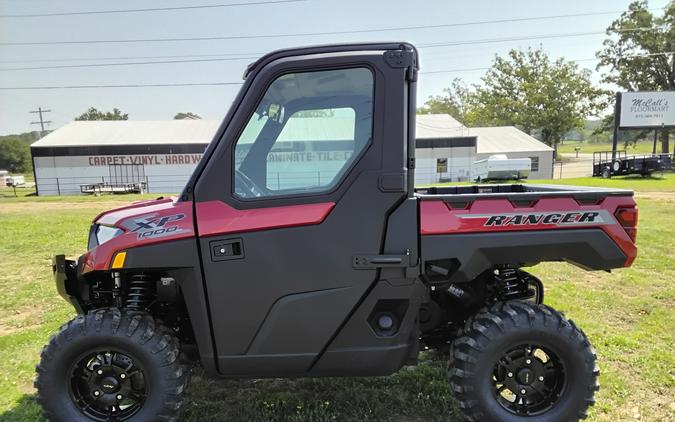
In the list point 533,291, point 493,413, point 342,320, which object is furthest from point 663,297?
point 342,320

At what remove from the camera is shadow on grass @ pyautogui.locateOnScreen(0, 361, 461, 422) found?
3.02 meters

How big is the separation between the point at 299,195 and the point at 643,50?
64.2 metres

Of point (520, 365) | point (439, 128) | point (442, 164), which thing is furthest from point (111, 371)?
point (439, 128)

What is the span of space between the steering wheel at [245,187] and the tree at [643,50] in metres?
58.4

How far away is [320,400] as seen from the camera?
3.20 meters

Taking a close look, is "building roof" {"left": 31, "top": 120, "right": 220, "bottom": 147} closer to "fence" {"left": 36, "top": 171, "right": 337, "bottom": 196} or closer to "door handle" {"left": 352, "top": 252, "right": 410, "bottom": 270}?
"fence" {"left": 36, "top": 171, "right": 337, "bottom": 196}

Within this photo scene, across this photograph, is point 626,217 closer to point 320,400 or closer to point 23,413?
point 320,400

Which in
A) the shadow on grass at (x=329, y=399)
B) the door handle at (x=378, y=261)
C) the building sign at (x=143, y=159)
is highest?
the door handle at (x=378, y=261)

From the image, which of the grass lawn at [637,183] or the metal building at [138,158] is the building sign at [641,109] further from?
the metal building at [138,158]

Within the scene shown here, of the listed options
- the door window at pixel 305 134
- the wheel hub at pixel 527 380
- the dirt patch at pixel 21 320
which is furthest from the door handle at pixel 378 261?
the dirt patch at pixel 21 320

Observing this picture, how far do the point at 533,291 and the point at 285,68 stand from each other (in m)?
2.37

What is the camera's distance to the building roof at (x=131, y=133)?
36.2 metres

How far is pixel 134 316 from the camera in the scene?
2.72m

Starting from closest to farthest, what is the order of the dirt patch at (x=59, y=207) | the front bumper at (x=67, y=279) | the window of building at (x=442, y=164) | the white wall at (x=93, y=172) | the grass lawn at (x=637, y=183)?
the front bumper at (x=67, y=279)
the dirt patch at (x=59, y=207)
the grass lawn at (x=637, y=183)
the white wall at (x=93, y=172)
the window of building at (x=442, y=164)
